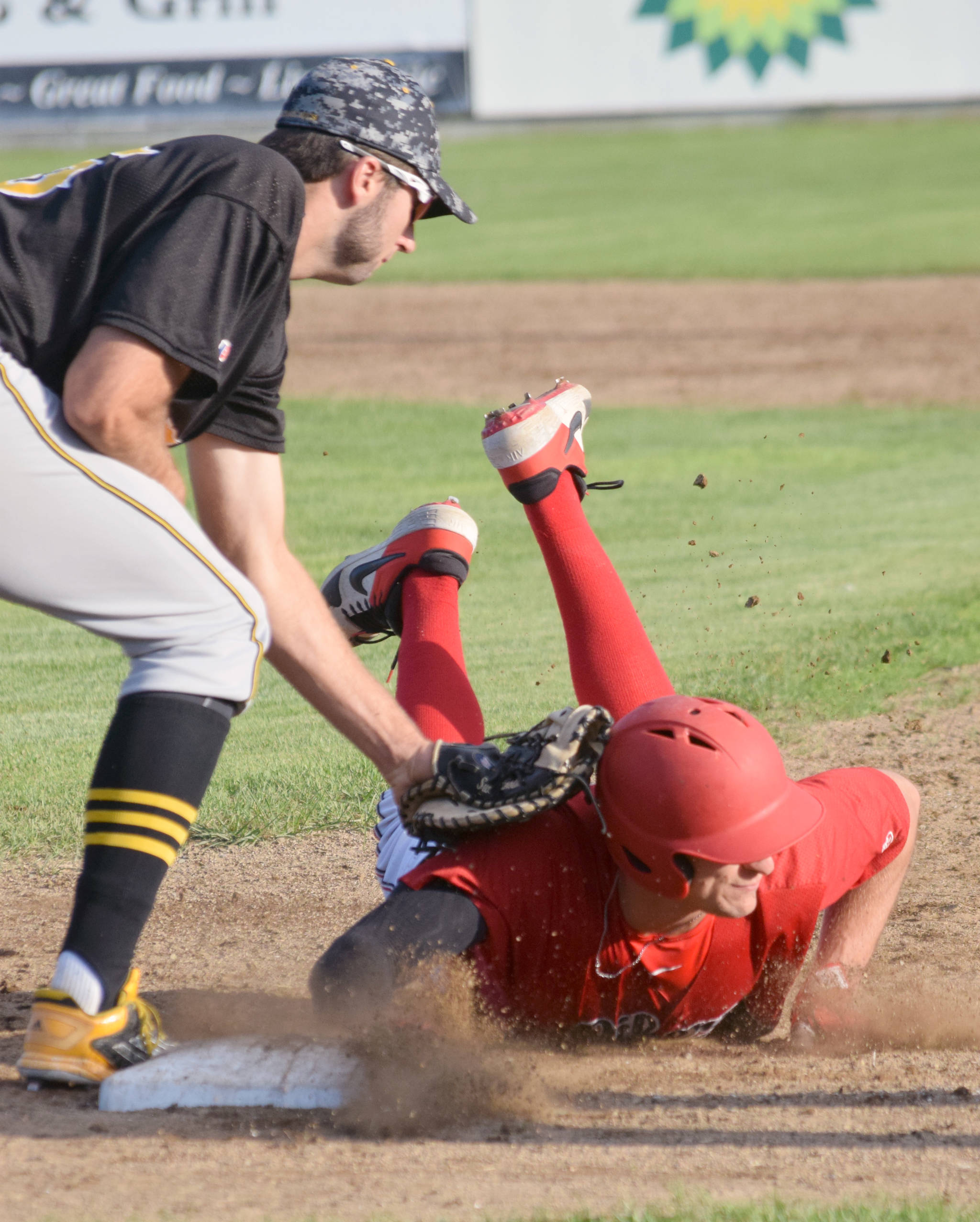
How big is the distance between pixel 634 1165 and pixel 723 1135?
0.21m

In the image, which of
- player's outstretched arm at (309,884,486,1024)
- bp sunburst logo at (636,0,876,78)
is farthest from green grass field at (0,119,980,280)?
player's outstretched arm at (309,884,486,1024)

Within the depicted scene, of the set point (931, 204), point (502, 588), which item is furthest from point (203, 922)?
point (931, 204)

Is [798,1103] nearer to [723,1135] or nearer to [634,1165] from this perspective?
[723,1135]

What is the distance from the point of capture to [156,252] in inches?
94.8

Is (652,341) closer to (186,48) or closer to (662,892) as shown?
(662,892)

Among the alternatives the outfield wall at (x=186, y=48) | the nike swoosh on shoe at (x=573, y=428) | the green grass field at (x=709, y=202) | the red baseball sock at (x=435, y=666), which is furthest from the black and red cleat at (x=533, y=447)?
the outfield wall at (x=186, y=48)

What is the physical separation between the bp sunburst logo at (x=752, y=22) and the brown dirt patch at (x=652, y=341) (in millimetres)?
9070

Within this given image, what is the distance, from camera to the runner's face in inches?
103

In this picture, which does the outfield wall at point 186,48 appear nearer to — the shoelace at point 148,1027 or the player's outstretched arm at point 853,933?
the player's outstretched arm at point 853,933

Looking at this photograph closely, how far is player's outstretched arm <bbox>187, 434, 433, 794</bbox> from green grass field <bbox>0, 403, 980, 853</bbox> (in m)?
1.46

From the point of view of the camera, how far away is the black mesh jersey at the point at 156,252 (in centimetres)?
241

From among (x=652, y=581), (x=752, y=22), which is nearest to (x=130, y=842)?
(x=652, y=581)

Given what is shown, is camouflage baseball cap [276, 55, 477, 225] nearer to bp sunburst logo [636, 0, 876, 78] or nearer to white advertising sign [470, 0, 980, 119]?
white advertising sign [470, 0, 980, 119]

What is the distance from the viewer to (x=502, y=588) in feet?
21.7
